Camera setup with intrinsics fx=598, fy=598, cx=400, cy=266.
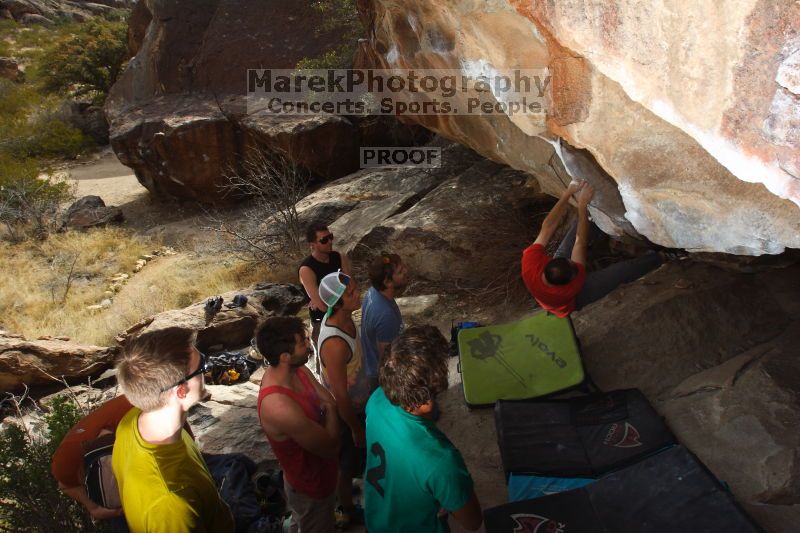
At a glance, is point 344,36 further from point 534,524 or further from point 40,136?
point 40,136

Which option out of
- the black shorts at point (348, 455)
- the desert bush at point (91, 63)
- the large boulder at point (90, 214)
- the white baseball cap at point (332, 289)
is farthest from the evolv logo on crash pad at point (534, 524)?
the desert bush at point (91, 63)

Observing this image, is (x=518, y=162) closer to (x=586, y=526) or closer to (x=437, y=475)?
(x=586, y=526)

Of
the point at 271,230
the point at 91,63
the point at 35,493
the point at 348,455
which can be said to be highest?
the point at 35,493

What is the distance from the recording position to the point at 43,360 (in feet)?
17.1

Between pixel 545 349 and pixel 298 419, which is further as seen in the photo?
pixel 545 349

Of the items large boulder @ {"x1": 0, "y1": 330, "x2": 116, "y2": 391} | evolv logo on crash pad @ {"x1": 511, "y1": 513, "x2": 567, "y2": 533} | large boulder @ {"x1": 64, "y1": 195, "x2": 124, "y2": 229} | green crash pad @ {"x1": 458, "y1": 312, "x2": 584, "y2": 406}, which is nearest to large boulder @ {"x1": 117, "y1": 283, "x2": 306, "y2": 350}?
large boulder @ {"x1": 0, "y1": 330, "x2": 116, "y2": 391}

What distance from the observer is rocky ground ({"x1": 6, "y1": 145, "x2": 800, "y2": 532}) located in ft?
9.05

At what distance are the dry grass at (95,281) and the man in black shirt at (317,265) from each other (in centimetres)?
337

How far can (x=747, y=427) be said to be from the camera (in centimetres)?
277

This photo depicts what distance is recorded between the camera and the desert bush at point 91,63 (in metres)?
16.9

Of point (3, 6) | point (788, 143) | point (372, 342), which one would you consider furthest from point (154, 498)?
point (3, 6)

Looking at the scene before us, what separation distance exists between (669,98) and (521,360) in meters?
2.14

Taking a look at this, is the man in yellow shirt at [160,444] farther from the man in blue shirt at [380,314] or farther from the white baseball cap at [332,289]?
the man in blue shirt at [380,314]

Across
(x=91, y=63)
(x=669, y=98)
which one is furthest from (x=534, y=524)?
(x=91, y=63)
